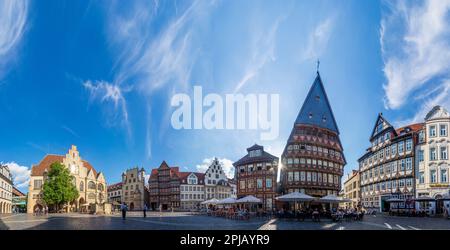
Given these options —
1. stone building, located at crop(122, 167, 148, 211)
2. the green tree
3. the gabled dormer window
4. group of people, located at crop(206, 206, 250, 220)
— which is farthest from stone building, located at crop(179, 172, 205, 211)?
the gabled dormer window

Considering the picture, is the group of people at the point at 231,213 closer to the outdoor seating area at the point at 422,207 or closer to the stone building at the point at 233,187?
the stone building at the point at 233,187

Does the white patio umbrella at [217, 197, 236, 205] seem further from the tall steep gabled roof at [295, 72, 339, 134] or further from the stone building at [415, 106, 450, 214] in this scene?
the stone building at [415, 106, 450, 214]

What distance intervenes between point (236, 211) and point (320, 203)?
2.42m

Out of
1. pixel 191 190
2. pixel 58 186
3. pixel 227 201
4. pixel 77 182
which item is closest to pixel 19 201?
pixel 58 186

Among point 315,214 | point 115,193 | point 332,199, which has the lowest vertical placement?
point 315,214

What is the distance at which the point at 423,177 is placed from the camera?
26.8ft

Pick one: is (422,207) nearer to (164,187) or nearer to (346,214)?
(346,214)

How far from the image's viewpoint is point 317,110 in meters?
7.34

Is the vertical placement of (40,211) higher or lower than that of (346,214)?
higher

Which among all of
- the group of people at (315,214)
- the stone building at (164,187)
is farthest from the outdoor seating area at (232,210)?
the stone building at (164,187)

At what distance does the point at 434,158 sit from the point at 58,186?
24.8 ft

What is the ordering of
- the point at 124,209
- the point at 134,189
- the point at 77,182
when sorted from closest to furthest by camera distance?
the point at 134,189, the point at 77,182, the point at 124,209

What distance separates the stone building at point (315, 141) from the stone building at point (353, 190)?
23cm
